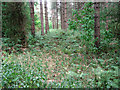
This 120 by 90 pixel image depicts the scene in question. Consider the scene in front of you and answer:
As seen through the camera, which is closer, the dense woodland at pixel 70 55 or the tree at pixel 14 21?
the dense woodland at pixel 70 55

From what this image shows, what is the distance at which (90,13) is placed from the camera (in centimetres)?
744

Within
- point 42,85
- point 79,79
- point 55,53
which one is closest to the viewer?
point 42,85

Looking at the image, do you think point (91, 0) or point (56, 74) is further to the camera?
point (91, 0)

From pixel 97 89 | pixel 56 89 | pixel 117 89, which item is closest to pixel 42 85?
pixel 56 89

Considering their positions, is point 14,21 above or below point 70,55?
above

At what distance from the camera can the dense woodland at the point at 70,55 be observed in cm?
438

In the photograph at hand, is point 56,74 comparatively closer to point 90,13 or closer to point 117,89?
point 117,89

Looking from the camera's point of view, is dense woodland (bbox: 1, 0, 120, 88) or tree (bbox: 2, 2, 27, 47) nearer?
dense woodland (bbox: 1, 0, 120, 88)

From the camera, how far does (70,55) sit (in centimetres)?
808

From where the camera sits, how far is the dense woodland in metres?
4.38

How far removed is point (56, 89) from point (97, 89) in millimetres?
1470

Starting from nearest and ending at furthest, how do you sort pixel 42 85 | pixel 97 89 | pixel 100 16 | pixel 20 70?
1. pixel 97 89
2. pixel 42 85
3. pixel 20 70
4. pixel 100 16

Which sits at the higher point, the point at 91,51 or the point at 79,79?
the point at 91,51

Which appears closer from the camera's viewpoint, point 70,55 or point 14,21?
point 70,55
